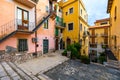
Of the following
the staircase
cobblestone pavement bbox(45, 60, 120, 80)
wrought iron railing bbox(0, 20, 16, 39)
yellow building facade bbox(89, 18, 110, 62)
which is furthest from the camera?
yellow building facade bbox(89, 18, 110, 62)

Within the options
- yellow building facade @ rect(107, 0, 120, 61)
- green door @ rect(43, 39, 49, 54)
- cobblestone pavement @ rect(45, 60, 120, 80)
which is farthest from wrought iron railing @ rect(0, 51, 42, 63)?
yellow building facade @ rect(107, 0, 120, 61)

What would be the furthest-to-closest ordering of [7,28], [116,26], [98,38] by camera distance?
[98,38] < [116,26] < [7,28]

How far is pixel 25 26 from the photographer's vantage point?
1061 centimetres

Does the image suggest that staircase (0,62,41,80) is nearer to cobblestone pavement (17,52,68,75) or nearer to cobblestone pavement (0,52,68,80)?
cobblestone pavement (0,52,68,80)

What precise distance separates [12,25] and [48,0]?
295 inches

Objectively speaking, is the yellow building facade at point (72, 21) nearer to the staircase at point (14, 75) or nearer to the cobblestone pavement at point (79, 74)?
the cobblestone pavement at point (79, 74)

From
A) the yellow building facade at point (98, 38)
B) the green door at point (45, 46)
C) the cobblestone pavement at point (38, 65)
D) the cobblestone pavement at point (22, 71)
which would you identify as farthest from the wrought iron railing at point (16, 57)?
the yellow building facade at point (98, 38)

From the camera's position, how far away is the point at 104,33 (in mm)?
20031

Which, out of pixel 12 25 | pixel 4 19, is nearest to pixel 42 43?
pixel 12 25

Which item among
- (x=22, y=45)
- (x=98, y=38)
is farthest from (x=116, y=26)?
(x=98, y=38)

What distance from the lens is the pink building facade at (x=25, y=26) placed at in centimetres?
876

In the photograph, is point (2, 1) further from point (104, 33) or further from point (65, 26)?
point (104, 33)

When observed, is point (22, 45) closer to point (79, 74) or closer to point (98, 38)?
point (79, 74)

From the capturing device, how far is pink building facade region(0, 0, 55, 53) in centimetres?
876
